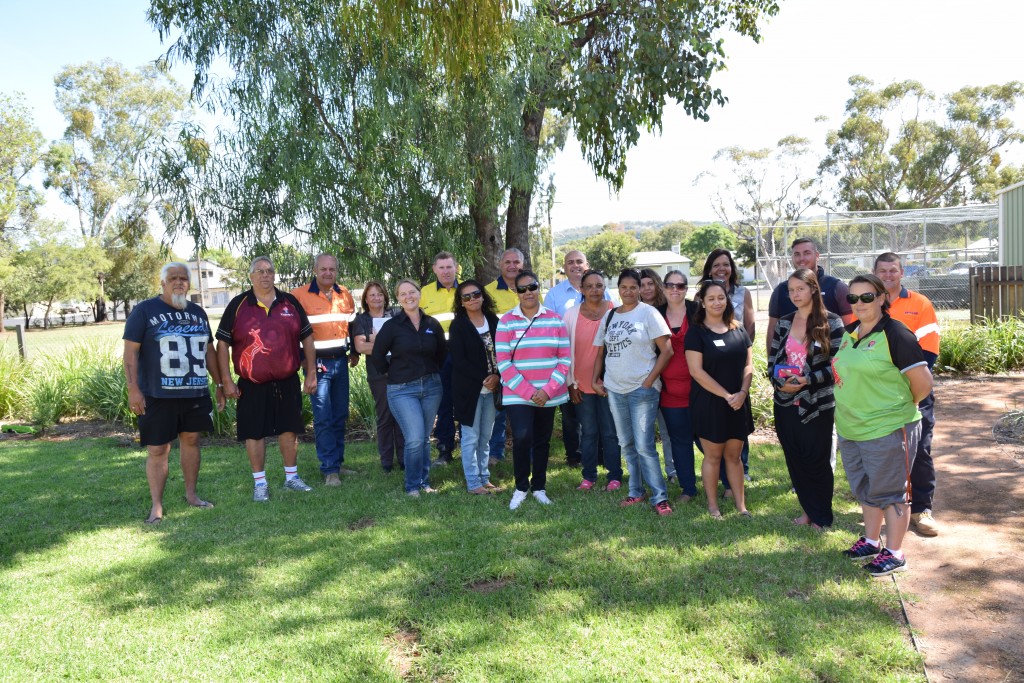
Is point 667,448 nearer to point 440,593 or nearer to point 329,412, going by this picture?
point 440,593

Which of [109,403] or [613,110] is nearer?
[613,110]

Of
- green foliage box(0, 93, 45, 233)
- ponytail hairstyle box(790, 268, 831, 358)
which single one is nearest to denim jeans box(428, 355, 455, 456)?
ponytail hairstyle box(790, 268, 831, 358)

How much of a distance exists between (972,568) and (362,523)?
4.01 metres

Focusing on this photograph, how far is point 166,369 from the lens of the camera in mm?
5543

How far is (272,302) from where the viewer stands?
241 inches

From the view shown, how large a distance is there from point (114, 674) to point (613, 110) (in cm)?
605

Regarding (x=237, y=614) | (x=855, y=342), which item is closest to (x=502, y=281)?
(x=855, y=342)

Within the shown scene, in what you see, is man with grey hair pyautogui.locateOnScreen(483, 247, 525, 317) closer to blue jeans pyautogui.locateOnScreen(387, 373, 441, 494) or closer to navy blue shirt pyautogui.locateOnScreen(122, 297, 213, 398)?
blue jeans pyautogui.locateOnScreen(387, 373, 441, 494)

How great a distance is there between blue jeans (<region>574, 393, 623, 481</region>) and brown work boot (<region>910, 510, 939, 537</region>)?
7.03 feet

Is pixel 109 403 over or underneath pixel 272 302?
underneath

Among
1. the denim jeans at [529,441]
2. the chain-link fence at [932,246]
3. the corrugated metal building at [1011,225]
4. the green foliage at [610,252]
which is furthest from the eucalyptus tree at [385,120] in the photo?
the green foliage at [610,252]

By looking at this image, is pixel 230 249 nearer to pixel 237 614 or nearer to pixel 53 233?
pixel 237 614

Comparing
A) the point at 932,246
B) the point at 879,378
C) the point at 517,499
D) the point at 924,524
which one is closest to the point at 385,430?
the point at 517,499

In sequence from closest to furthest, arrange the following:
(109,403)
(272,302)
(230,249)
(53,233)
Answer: (272,302) → (230,249) → (109,403) → (53,233)
